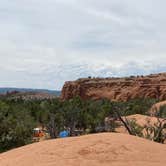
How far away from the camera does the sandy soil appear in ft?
31.5

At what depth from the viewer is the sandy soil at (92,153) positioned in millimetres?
9594

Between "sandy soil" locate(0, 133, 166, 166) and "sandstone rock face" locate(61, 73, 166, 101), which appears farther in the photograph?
"sandstone rock face" locate(61, 73, 166, 101)

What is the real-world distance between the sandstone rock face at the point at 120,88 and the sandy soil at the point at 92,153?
66.4 metres

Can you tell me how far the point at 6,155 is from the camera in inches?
456

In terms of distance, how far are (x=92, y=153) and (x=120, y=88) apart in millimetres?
72778

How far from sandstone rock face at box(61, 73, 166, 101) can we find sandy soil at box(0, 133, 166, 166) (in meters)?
66.4

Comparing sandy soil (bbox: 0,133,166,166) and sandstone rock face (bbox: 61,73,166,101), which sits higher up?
sandstone rock face (bbox: 61,73,166,101)

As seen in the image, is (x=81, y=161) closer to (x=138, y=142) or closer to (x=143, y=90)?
(x=138, y=142)

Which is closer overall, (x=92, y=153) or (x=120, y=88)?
(x=92, y=153)

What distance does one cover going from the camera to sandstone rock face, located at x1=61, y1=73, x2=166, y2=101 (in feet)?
258

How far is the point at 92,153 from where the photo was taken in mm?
10133

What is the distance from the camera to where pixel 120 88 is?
8262 cm

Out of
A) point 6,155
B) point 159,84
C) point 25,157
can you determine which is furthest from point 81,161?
point 159,84

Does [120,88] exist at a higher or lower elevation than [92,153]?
higher
